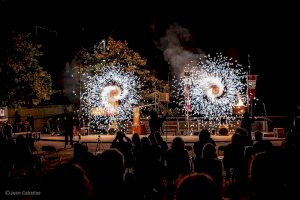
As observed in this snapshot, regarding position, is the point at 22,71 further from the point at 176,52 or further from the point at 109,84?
the point at 176,52

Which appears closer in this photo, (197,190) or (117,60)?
(197,190)

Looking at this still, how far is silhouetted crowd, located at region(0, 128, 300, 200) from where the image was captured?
418 cm

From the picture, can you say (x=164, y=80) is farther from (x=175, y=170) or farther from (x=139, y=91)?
(x=175, y=170)

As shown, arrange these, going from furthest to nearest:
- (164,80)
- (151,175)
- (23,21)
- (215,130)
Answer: (164,80)
(23,21)
(215,130)
(151,175)

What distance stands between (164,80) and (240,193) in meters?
27.6

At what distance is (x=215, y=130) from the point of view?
24.4 meters

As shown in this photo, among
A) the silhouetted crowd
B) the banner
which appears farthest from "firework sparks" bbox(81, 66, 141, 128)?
the silhouetted crowd

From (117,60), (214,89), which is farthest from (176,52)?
(214,89)

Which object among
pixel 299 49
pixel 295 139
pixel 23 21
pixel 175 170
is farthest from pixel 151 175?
pixel 299 49

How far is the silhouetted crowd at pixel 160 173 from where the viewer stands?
418cm

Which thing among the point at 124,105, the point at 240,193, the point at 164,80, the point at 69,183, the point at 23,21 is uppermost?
the point at 23,21

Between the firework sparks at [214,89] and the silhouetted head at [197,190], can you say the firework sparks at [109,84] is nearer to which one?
the firework sparks at [214,89]

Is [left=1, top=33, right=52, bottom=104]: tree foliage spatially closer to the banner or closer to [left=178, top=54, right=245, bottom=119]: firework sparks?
[left=178, top=54, right=245, bottom=119]: firework sparks

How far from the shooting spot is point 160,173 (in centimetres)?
842
